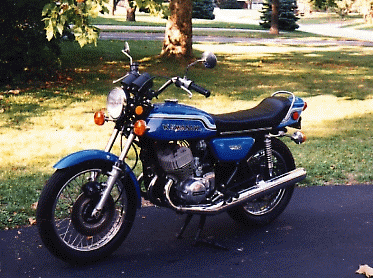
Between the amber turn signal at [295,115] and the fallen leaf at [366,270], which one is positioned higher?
the amber turn signal at [295,115]

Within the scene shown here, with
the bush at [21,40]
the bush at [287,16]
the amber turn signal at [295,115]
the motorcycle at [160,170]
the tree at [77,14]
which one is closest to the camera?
the motorcycle at [160,170]

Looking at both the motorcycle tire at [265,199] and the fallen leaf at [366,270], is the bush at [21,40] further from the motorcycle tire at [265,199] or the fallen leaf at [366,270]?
the fallen leaf at [366,270]

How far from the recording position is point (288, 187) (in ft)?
17.9

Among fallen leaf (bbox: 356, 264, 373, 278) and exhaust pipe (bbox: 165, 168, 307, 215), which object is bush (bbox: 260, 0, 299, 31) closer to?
exhaust pipe (bbox: 165, 168, 307, 215)

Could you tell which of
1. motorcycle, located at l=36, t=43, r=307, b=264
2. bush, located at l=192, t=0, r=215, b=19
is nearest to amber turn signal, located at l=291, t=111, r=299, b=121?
motorcycle, located at l=36, t=43, r=307, b=264

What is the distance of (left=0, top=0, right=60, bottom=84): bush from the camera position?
42.8 feet

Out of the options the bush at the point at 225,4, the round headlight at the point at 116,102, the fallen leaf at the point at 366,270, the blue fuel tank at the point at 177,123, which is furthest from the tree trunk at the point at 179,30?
the bush at the point at 225,4

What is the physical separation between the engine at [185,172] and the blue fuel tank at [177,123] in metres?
0.14

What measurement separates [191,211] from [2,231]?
5.45 feet

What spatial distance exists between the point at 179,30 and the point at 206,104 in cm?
569

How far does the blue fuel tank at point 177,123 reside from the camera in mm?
4512

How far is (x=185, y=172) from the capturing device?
4.79m

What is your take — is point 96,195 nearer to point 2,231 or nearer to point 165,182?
point 165,182

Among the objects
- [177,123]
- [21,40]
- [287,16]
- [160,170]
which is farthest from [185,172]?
[287,16]
